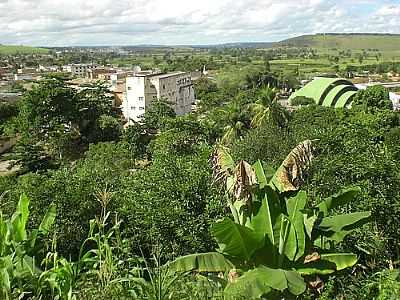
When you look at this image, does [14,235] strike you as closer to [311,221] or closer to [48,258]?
[48,258]

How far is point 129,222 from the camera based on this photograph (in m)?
10.3

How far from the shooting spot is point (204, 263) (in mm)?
6703

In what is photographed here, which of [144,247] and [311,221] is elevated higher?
[311,221]

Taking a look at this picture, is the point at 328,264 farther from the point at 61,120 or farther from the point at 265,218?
the point at 61,120

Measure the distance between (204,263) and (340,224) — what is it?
5.86 ft

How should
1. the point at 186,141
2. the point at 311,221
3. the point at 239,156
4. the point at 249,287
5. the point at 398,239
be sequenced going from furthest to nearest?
the point at 186,141 < the point at 239,156 < the point at 398,239 < the point at 311,221 < the point at 249,287

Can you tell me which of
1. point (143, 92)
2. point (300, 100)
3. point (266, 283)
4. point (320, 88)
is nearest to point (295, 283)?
point (266, 283)

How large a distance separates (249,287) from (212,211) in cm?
426

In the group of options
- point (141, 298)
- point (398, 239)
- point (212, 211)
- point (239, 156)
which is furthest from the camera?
point (239, 156)

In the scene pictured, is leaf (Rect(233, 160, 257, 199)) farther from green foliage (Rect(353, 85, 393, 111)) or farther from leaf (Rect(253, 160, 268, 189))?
green foliage (Rect(353, 85, 393, 111))

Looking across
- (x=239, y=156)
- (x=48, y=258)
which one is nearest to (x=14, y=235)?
(x=48, y=258)

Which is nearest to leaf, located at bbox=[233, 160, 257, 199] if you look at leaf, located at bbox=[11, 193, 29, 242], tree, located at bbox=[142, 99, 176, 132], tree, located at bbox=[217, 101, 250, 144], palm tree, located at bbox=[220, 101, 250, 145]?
leaf, located at bbox=[11, 193, 29, 242]

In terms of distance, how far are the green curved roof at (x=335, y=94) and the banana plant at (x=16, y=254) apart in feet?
147

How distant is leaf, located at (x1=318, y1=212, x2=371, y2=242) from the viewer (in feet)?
21.8
